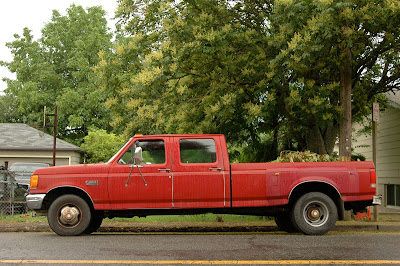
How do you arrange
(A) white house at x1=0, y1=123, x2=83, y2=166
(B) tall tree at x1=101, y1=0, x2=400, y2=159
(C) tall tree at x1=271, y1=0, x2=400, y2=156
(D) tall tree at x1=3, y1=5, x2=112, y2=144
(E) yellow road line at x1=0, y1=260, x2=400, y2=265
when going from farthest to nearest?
(D) tall tree at x1=3, y1=5, x2=112, y2=144 < (A) white house at x1=0, y1=123, x2=83, y2=166 < (B) tall tree at x1=101, y1=0, x2=400, y2=159 < (C) tall tree at x1=271, y1=0, x2=400, y2=156 < (E) yellow road line at x1=0, y1=260, x2=400, y2=265

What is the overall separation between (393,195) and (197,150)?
13.7 metres

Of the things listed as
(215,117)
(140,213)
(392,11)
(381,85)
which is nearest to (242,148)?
(215,117)

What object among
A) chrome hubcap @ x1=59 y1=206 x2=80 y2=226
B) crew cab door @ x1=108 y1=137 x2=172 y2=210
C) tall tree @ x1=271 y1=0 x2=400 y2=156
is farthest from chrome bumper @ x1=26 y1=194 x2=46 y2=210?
tall tree @ x1=271 y1=0 x2=400 y2=156

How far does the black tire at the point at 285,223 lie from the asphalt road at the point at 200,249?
97cm

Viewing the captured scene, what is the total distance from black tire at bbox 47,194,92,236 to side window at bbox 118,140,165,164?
3.55ft

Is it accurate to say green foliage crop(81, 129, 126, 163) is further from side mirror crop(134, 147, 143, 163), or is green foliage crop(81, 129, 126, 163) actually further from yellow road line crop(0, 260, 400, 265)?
yellow road line crop(0, 260, 400, 265)

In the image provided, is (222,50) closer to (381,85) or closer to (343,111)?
(343,111)

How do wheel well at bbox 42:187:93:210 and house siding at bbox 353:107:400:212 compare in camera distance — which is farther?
house siding at bbox 353:107:400:212

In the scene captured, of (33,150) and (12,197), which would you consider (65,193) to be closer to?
(12,197)

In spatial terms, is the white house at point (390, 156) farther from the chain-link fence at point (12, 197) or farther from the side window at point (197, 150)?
the chain-link fence at point (12, 197)

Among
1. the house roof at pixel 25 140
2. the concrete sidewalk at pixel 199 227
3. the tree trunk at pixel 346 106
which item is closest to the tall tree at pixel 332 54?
the tree trunk at pixel 346 106

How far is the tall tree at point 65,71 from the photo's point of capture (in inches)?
1599

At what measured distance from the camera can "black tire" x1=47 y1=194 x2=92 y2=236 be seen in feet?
29.8

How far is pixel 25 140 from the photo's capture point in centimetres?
3052
